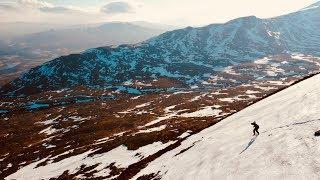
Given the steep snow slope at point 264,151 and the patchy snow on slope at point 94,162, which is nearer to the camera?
the steep snow slope at point 264,151

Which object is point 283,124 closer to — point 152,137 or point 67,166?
point 152,137

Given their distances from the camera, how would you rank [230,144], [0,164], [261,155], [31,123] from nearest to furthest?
[261,155] < [230,144] < [0,164] < [31,123]

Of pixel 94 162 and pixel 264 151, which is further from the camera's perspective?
pixel 94 162

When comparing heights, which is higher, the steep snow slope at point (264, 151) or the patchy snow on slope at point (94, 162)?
the steep snow slope at point (264, 151)

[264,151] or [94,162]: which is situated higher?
[264,151]

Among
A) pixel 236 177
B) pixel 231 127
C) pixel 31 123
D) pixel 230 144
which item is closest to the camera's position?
pixel 236 177

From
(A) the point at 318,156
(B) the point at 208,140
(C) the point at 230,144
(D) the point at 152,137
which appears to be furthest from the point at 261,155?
(D) the point at 152,137

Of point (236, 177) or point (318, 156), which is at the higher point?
point (318, 156)

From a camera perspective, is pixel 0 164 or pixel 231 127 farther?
pixel 0 164
